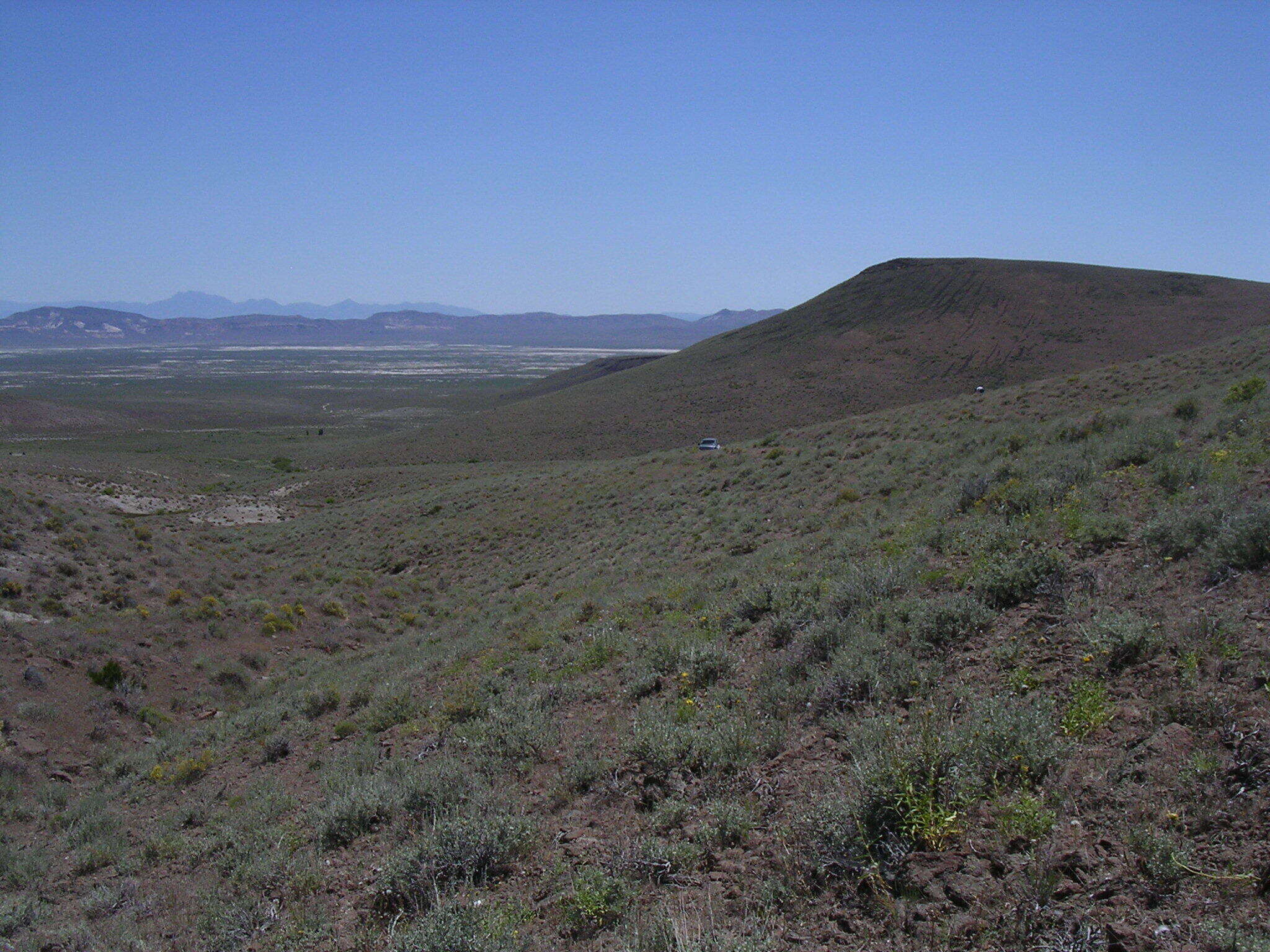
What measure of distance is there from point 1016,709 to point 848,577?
350 centimetres

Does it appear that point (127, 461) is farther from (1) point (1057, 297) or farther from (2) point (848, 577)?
(1) point (1057, 297)

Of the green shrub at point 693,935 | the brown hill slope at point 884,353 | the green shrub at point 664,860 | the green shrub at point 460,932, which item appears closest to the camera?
the green shrub at point 693,935

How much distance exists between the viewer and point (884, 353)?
65500 mm

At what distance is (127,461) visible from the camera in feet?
145

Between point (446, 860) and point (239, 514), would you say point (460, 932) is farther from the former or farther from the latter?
point (239, 514)

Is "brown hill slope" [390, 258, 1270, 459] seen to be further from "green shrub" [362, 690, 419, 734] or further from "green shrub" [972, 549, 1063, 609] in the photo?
"green shrub" [972, 549, 1063, 609]

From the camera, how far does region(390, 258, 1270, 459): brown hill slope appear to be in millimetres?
55438

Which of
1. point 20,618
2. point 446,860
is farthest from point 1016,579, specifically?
point 20,618

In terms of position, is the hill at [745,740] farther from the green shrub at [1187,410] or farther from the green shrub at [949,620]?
the green shrub at [1187,410]

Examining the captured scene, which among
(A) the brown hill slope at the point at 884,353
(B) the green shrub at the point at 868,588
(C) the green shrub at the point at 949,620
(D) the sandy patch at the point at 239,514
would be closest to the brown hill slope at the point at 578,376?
(A) the brown hill slope at the point at 884,353

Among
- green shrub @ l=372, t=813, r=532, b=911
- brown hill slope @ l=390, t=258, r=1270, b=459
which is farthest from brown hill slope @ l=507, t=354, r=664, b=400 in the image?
green shrub @ l=372, t=813, r=532, b=911

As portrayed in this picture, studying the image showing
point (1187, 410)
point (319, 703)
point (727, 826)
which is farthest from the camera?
point (1187, 410)

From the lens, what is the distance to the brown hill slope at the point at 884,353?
55438mm

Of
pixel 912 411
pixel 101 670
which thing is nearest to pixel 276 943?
pixel 101 670
